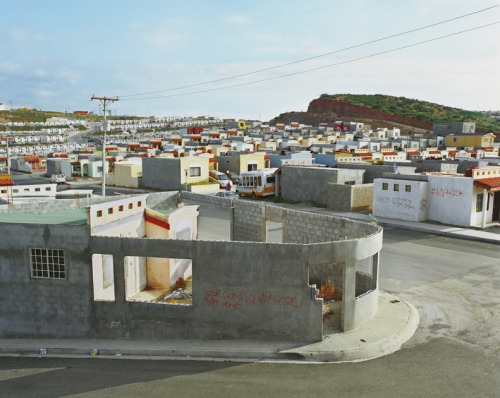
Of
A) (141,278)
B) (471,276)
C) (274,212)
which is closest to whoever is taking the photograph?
(141,278)

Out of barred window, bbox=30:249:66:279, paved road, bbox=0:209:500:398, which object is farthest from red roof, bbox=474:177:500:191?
barred window, bbox=30:249:66:279

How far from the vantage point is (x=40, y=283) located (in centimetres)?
1313

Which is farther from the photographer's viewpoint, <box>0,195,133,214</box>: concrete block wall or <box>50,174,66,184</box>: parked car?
<box>50,174,66,184</box>: parked car

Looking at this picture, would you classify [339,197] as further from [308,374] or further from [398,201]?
[308,374]

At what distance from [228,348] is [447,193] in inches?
940

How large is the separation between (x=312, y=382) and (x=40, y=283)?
8330 mm

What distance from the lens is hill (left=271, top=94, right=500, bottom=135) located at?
140m

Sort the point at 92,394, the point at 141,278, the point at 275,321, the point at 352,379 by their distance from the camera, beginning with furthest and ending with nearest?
the point at 141,278 < the point at 275,321 < the point at 352,379 < the point at 92,394

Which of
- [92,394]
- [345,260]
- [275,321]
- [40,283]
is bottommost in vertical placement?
[92,394]

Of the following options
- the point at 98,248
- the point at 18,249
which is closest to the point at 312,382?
the point at 98,248

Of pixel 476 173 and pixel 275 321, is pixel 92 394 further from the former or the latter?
pixel 476 173

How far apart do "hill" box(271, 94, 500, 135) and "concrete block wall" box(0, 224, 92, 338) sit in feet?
428

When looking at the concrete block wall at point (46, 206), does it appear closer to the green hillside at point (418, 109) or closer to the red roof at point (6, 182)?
the red roof at point (6, 182)

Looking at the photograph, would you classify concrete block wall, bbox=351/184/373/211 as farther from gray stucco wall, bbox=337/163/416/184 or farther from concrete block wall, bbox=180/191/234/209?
concrete block wall, bbox=180/191/234/209
